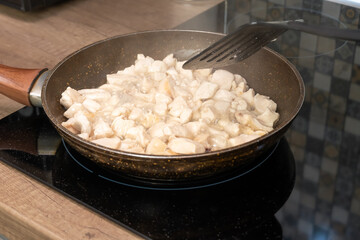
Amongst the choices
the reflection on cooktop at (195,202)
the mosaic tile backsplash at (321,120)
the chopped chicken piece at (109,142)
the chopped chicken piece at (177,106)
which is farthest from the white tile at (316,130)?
the chopped chicken piece at (109,142)

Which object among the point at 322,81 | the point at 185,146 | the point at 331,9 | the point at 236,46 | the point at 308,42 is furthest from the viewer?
the point at 331,9

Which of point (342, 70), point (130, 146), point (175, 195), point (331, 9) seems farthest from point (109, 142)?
point (331, 9)

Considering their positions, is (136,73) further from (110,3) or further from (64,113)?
(110,3)

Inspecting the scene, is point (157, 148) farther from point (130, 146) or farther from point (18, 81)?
point (18, 81)

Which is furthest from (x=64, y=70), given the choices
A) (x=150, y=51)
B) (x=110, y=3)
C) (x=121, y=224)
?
(x=110, y=3)

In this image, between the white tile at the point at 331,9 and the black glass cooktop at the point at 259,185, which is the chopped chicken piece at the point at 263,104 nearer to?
the black glass cooktop at the point at 259,185

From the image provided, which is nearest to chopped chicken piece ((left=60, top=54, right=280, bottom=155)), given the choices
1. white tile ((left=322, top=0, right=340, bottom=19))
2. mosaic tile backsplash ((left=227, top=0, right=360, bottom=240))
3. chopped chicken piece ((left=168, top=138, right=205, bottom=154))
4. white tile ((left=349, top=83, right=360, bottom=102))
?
chopped chicken piece ((left=168, top=138, right=205, bottom=154))
